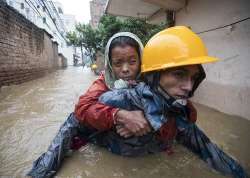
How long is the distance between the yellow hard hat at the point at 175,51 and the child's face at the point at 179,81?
7cm

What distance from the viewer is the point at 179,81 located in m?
1.67

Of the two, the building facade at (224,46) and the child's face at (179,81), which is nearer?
the child's face at (179,81)

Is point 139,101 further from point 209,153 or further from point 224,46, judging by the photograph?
point 224,46

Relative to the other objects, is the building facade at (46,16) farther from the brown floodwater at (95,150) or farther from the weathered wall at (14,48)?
the brown floodwater at (95,150)

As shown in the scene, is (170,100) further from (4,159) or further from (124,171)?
(4,159)

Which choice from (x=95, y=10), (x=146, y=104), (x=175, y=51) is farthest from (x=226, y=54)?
(x=95, y=10)

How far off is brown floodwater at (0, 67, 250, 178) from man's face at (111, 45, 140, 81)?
0.67 metres

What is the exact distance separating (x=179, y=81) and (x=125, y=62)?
58 cm

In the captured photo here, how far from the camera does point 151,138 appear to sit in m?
1.97

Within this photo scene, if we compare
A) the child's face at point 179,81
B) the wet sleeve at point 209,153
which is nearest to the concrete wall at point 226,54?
the wet sleeve at point 209,153

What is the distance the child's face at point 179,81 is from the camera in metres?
1.66

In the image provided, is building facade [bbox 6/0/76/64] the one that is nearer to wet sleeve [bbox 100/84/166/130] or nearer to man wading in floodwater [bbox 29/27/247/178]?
man wading in floodwater [bbox 29/27/247/178]

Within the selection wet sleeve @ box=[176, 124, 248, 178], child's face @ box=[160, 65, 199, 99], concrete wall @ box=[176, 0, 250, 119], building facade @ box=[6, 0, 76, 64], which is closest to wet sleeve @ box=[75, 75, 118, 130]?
child's face @ box=[160, 65, 199, 99]

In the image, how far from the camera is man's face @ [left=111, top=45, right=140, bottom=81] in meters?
2.08
